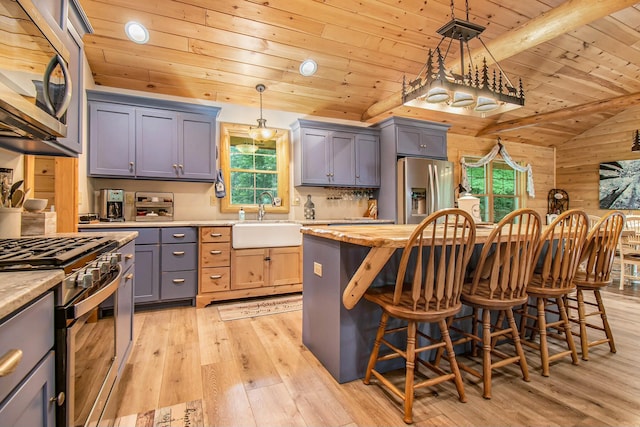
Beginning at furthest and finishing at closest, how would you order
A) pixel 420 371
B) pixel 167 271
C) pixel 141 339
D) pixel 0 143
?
pixel 167 271
pixel 141 339
pixel 420 371
pixel 0 143

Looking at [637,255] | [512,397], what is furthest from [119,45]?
[637,255]

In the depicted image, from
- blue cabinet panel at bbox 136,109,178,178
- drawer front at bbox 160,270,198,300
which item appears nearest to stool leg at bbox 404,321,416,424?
drawer front at bbox 160,270,198,300

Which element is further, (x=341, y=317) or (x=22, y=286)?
(x=341, y=317)

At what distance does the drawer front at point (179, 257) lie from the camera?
10.7ft

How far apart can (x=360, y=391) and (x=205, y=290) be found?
2.16 metres

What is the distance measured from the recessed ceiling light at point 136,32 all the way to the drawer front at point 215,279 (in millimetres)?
2446

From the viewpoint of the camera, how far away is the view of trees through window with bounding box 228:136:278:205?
14.3ft

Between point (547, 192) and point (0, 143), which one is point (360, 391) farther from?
point (547, 192)

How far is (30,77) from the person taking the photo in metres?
1.23

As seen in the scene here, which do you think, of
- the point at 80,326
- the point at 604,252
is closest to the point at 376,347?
the point at 80,326

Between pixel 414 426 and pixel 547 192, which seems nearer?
pixel 414 426

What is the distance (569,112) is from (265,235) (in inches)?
221

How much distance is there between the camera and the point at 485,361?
5.94 ft

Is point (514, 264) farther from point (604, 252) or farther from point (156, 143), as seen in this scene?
point (156, 143)
